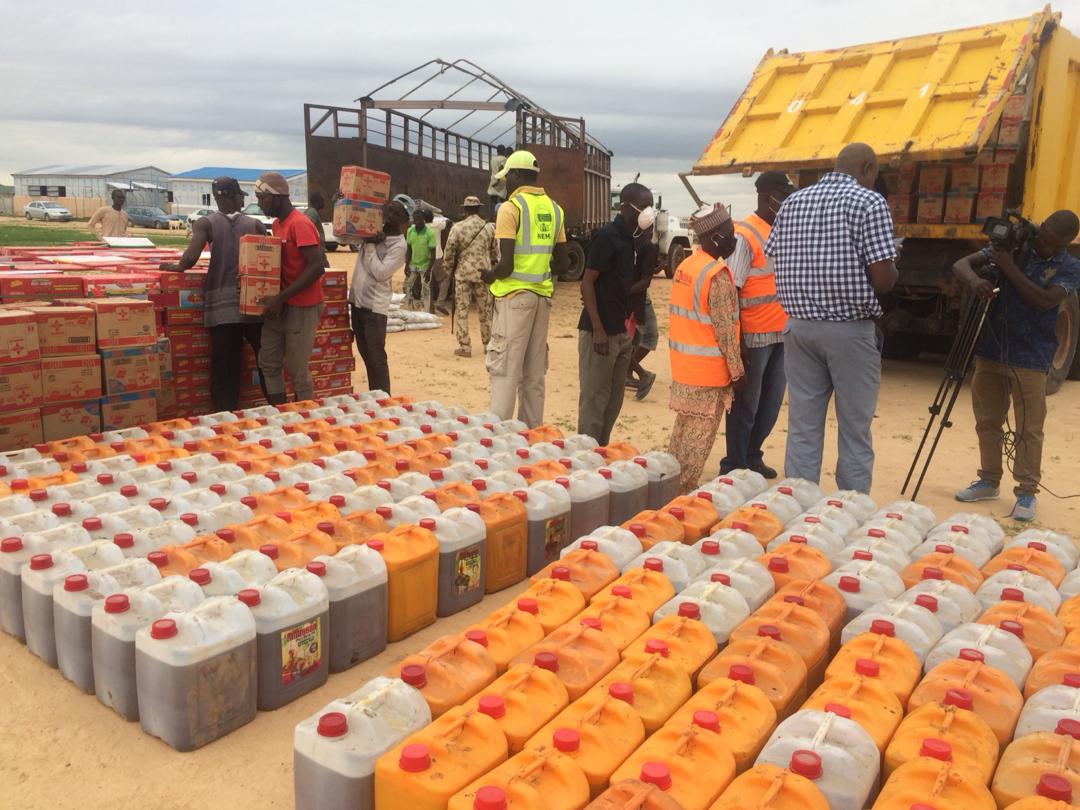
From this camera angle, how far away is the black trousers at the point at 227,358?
6027mm

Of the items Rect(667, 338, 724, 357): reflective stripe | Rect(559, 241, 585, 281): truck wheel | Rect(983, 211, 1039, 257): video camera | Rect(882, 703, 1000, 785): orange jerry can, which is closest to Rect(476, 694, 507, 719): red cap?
Rect(882, 703, 1000, 785): orange jerry can

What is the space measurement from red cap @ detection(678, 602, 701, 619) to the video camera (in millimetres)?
3435

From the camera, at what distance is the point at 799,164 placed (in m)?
7.89

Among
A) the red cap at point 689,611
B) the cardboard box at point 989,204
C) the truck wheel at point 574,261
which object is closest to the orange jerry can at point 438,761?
the red cap at point 689,611

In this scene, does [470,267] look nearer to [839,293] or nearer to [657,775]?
[839,293]

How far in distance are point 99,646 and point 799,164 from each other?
7.09 metres

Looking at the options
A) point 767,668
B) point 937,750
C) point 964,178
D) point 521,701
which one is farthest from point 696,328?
point 964,178

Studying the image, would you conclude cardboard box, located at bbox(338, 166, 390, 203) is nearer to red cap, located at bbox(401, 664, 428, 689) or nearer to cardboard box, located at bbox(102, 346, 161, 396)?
cardboard box, located at bbox(102, 346, 161, 396)

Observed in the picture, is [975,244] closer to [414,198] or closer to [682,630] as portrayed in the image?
[682,630]

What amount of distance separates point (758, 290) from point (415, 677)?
378cm

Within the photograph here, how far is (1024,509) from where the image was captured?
17.9 ft

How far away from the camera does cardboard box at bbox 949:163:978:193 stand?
8.10 meters

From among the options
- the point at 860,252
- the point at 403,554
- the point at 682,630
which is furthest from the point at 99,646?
the point at 860,252

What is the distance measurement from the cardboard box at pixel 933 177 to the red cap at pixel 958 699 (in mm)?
7185
